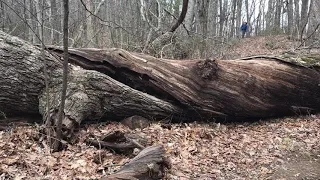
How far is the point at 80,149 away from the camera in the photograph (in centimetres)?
476

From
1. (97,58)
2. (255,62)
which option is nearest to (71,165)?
(97,58)

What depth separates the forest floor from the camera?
403cm

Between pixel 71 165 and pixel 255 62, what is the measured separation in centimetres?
460

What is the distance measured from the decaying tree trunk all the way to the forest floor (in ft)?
1.00

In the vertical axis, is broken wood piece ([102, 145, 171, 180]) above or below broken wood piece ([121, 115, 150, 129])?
above

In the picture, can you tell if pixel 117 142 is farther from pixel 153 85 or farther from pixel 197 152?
pixel 153 85

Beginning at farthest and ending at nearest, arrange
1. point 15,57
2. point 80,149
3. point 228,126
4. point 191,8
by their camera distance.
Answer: point 191,8 < point 228,126 < point 15,57 < point 80,149

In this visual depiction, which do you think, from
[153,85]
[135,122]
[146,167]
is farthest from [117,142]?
[153,85]

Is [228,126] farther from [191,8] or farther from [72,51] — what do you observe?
[191,8]

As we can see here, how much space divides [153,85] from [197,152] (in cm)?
174

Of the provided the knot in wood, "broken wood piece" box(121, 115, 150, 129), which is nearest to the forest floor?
"broken wood piece" box(121, 115, 150, 129)

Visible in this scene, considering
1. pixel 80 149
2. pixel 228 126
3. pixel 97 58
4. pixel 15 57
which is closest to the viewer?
pixel 80 149

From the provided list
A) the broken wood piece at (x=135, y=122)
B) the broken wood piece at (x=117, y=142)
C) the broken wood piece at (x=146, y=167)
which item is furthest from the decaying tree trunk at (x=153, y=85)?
the broken wood piece at (x=146, y=167)

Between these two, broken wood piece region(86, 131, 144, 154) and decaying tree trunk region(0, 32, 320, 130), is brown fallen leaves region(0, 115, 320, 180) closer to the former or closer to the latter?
broken wood piece region(86, 131, 144, 154)
